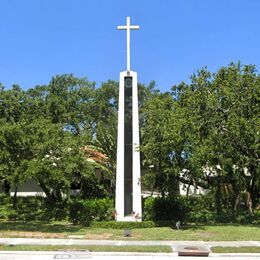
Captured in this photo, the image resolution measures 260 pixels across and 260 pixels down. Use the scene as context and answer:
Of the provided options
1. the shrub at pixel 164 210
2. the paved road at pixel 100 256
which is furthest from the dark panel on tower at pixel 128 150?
the paved road at pixel 100 256

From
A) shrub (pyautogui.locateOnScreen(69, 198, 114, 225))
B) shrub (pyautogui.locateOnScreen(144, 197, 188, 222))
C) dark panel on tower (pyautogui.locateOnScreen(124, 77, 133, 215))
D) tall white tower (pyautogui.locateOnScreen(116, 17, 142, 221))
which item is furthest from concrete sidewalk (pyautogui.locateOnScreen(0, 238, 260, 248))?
shrub (pyautogui.locateOnScreen(69, 198, 114, 225))

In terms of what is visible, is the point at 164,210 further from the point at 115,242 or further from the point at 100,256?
the point at 100,256

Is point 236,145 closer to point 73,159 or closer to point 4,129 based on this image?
point 73,159

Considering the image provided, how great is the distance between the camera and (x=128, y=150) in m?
27.3

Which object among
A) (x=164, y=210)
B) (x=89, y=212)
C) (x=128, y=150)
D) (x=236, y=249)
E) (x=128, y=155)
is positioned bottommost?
(x=236, y=249)

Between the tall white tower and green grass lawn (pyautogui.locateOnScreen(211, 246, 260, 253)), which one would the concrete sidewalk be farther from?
the tall white tower

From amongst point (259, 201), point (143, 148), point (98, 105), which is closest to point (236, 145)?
point (143, 148)

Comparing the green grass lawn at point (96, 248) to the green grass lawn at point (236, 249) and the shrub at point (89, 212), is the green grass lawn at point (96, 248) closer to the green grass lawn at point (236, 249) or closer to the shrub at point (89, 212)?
the green grass lawn at point (236, 249)

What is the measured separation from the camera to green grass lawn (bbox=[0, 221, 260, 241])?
20547mm

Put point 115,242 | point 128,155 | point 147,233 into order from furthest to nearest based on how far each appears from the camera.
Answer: point 128,155 → point 147,233 → point 115,242

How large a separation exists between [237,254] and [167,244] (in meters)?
3.12

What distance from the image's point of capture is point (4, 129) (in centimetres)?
2255

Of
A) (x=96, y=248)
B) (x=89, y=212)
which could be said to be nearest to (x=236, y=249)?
(x=96, y=248)

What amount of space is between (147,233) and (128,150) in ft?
20.9
